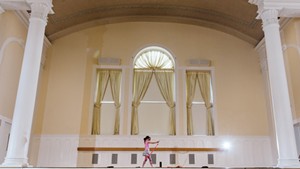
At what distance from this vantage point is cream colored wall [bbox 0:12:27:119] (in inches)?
243

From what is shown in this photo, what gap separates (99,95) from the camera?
825 centimetres

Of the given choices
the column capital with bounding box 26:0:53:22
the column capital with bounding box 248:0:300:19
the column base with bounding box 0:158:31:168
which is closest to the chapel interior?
the column capital with bounding box 248:0:300:19

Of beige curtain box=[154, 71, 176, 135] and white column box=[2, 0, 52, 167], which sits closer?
white column box=[2, 0, 52, 167]

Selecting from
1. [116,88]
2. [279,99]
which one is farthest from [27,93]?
[279,99]

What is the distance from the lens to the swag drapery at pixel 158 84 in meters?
8.06

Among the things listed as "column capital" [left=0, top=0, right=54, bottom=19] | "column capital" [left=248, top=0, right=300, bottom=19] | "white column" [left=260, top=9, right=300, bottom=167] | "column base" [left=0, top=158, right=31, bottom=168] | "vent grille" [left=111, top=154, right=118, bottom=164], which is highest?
"column capital" [left=248, top=0, right=300, bottom=19]

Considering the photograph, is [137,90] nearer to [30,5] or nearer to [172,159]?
[172,159]

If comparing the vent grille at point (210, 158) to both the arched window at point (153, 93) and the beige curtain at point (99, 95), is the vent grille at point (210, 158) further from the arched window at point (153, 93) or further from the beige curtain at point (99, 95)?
the beige curtain at point (99, 95)

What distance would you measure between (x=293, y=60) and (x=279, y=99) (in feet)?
7.63

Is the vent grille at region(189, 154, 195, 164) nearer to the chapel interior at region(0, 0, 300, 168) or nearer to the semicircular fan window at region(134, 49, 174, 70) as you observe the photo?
the chapel interior at region(0, 0, 300, 168)

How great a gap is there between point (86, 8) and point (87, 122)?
3.15 m

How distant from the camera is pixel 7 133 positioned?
254 inches

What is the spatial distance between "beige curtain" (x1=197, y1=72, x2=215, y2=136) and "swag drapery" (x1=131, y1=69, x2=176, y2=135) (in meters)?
0.87

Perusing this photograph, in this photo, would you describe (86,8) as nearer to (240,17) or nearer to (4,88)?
(4,88)
